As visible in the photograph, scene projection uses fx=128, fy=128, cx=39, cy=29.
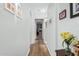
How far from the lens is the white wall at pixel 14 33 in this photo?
1290mm

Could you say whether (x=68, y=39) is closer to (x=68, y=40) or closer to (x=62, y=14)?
(x=68, y=40)

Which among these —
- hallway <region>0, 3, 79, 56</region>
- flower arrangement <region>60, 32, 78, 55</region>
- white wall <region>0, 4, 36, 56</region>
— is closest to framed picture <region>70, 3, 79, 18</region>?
hallway <region>0, 3, 79, 56</region>

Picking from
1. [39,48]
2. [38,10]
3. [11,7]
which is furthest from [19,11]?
[39,48]

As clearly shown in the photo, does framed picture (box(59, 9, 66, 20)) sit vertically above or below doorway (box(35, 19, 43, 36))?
above

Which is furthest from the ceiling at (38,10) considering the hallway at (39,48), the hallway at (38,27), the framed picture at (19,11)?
the hallway at (39,48)

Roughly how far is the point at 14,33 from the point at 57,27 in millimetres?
524

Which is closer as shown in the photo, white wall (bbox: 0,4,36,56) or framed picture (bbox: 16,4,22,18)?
white wall (bbox: 0,4,36,56)

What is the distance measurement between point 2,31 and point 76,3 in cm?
84

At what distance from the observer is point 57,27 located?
157 cm

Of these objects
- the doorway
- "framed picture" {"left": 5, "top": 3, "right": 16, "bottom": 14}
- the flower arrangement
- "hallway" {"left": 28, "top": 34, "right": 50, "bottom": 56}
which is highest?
"framed picture" {"left": 5, "top": 3, "right": 16, "bottom": 14}

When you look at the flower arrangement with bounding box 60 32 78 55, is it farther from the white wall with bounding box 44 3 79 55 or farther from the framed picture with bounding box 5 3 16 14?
the framed picture with bounding box 5 3 16 14

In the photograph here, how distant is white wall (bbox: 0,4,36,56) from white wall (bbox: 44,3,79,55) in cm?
21

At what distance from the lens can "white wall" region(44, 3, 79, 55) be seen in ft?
4.64

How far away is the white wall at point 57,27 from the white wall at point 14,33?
0.21 metres
